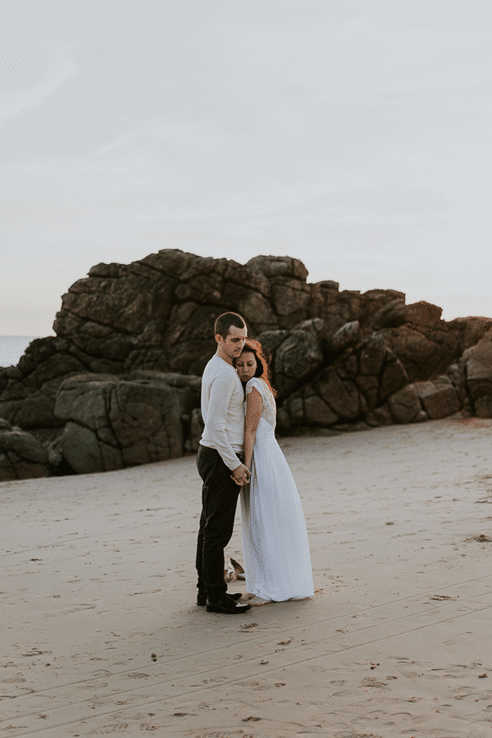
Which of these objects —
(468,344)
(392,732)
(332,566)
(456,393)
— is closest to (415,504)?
(332,566)

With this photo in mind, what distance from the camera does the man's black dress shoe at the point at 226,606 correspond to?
5285 millimetres

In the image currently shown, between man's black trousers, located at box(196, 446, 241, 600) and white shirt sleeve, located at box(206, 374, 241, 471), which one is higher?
white shirt sleeve, located at box(206, 374, 241, 471)

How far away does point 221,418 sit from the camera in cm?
536

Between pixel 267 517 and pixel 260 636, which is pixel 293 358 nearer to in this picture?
pixel 267 517

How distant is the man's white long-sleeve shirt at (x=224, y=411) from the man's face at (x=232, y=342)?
0.08m

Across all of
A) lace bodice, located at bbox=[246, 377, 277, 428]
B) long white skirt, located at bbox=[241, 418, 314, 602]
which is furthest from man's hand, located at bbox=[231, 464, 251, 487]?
lace bodice, located at bbox=[246, 377, 277, 428]

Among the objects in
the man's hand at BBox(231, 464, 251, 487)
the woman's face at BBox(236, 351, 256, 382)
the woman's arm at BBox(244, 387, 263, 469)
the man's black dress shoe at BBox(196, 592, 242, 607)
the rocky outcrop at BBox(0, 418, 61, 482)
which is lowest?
the man's black dress shoe at BBox(196, 592, 242, 607)

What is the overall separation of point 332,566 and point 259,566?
4.03 feet

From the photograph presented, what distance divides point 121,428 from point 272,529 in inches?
542

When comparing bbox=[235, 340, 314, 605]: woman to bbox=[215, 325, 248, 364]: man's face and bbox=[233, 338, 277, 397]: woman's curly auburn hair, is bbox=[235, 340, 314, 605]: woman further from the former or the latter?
bbox=[215, 325, 248, 364]: man's face

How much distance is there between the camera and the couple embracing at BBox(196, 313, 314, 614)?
17.6 ft

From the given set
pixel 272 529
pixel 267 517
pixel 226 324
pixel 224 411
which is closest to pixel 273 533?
pixel 272 529

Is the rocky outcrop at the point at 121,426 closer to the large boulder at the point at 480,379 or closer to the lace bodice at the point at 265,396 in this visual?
the large boulder at the point at 480,379

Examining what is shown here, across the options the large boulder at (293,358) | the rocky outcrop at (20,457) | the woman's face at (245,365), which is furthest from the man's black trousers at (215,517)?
the large boulder at (293,358)
